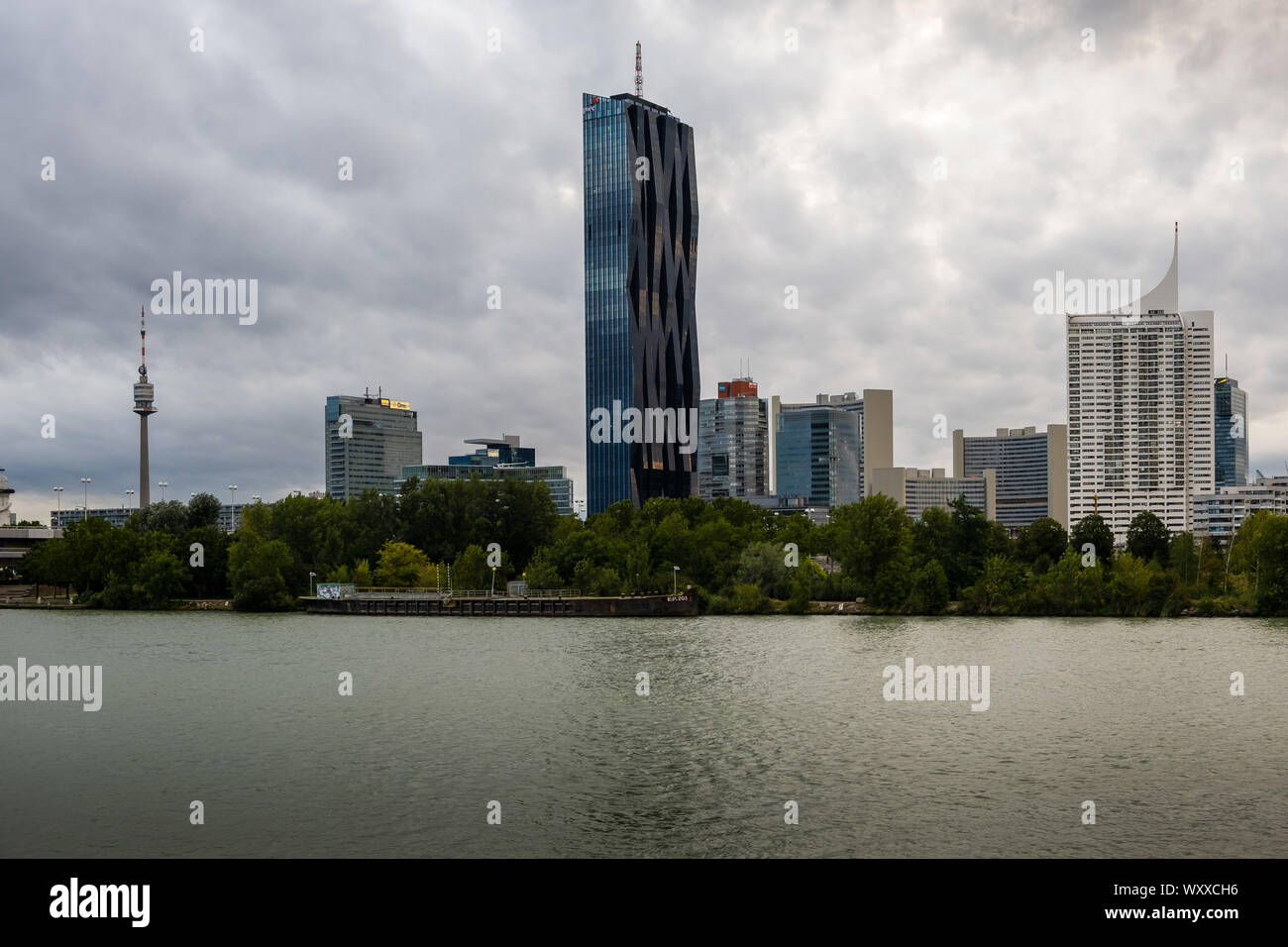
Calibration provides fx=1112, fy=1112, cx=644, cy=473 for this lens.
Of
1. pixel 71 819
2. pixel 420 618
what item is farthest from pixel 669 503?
pixel 71 819

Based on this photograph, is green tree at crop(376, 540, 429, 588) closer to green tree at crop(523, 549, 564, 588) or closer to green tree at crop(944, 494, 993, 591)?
green tree at crop(523, 549, 564, 588)

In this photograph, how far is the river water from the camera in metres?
26.1

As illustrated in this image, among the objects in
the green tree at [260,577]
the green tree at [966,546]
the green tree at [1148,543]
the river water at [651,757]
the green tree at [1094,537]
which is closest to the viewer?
the river water at [651,757]

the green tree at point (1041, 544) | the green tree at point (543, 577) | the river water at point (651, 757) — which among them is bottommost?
the river water at point (651, 757)

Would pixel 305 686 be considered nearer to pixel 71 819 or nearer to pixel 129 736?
pixel 129 736

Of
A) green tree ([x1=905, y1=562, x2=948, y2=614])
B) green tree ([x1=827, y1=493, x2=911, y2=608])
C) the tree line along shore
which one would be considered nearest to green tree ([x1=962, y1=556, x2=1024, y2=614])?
the tree line along shore

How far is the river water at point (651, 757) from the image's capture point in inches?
1026

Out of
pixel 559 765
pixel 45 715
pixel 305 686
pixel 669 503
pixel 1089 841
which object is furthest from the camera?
pixel 669 503

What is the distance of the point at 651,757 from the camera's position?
35.3 meters

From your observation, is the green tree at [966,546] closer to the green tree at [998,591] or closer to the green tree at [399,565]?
the green tree at [998,591]

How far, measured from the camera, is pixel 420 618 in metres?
106

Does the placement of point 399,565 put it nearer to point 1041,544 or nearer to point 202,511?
point 202,511

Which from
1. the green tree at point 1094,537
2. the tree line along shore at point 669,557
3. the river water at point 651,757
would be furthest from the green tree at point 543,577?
the green tree at point 1094,537

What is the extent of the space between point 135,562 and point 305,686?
76487 mm
